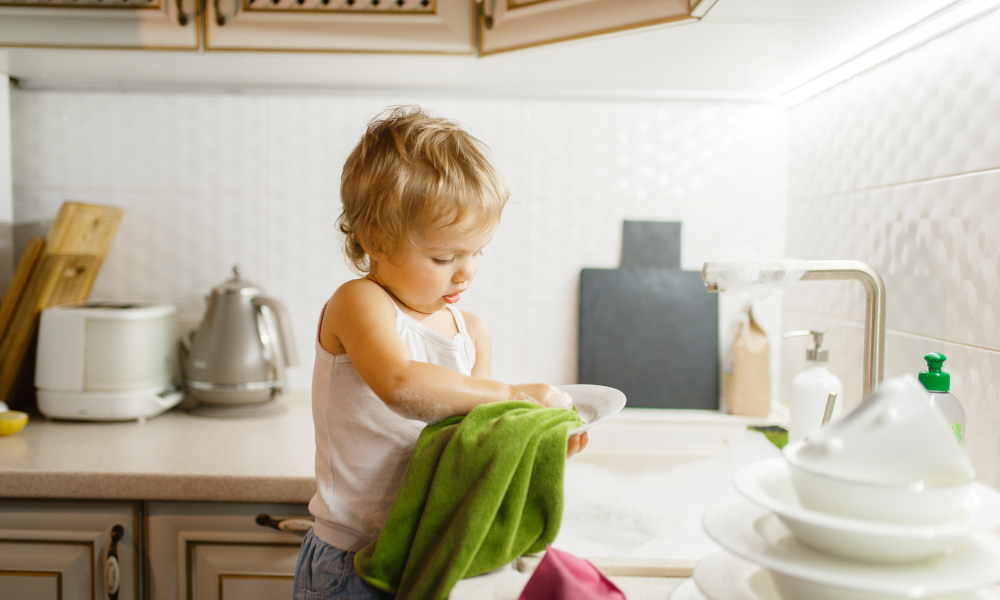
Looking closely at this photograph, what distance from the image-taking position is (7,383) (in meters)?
1.25

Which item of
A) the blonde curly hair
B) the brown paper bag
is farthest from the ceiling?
the brown paper bag

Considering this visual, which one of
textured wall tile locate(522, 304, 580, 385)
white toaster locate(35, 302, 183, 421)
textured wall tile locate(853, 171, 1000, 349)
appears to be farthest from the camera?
textured wall tile locate(522, 304, 580, 385)

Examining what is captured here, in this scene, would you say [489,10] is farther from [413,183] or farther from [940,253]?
[940,253]

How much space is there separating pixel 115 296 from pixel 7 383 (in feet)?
0.90

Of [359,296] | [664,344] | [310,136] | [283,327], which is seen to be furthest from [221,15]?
[664,344]

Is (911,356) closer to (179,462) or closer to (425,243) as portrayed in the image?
(425,243)

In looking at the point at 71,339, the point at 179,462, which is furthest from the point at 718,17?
the point at 71,339

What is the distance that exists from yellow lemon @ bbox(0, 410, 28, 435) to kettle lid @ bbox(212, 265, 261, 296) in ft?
1.30

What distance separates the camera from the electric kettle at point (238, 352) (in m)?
1.25

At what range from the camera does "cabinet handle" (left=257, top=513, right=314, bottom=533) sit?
934mm

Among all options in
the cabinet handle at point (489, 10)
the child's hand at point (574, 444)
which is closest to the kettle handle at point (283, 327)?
the cabinet handle at point (489, 10)

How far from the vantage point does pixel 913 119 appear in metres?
0.93

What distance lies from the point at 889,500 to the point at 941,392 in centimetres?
44

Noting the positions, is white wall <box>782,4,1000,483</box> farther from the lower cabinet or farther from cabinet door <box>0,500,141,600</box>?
cabinet door <box>0,500,141,600</box>
